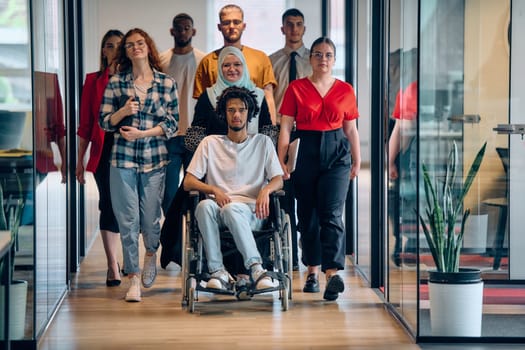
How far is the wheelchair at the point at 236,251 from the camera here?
219 inches

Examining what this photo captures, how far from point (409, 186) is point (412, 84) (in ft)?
1.60

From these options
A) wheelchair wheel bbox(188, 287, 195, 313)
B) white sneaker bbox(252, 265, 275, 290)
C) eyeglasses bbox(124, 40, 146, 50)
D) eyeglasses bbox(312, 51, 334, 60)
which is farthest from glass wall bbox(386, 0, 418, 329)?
eyeglasses bbox(124, 40, 146, 50)

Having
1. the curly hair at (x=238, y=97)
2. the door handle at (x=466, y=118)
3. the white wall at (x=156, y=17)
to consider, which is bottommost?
the door handle at (x=466, y=118)

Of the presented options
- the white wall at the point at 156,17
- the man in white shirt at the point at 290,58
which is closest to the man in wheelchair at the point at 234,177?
the man in white shirt at the point at 290,58

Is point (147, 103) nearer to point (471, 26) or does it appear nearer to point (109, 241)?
point (109, 241)

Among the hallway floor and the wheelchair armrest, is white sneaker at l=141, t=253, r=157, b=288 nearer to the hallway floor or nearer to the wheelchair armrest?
the hallway floor

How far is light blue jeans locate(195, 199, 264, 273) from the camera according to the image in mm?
5590

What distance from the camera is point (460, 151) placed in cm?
538

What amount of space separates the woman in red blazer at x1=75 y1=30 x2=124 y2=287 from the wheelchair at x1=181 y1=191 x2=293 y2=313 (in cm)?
70

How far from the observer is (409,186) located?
5.14 metres

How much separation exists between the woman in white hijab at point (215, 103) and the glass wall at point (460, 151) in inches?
29.8

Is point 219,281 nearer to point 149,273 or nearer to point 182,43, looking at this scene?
point 149,273

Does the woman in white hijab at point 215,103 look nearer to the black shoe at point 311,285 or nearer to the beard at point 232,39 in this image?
the beard at point 232,39

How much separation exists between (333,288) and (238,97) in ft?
3.69
